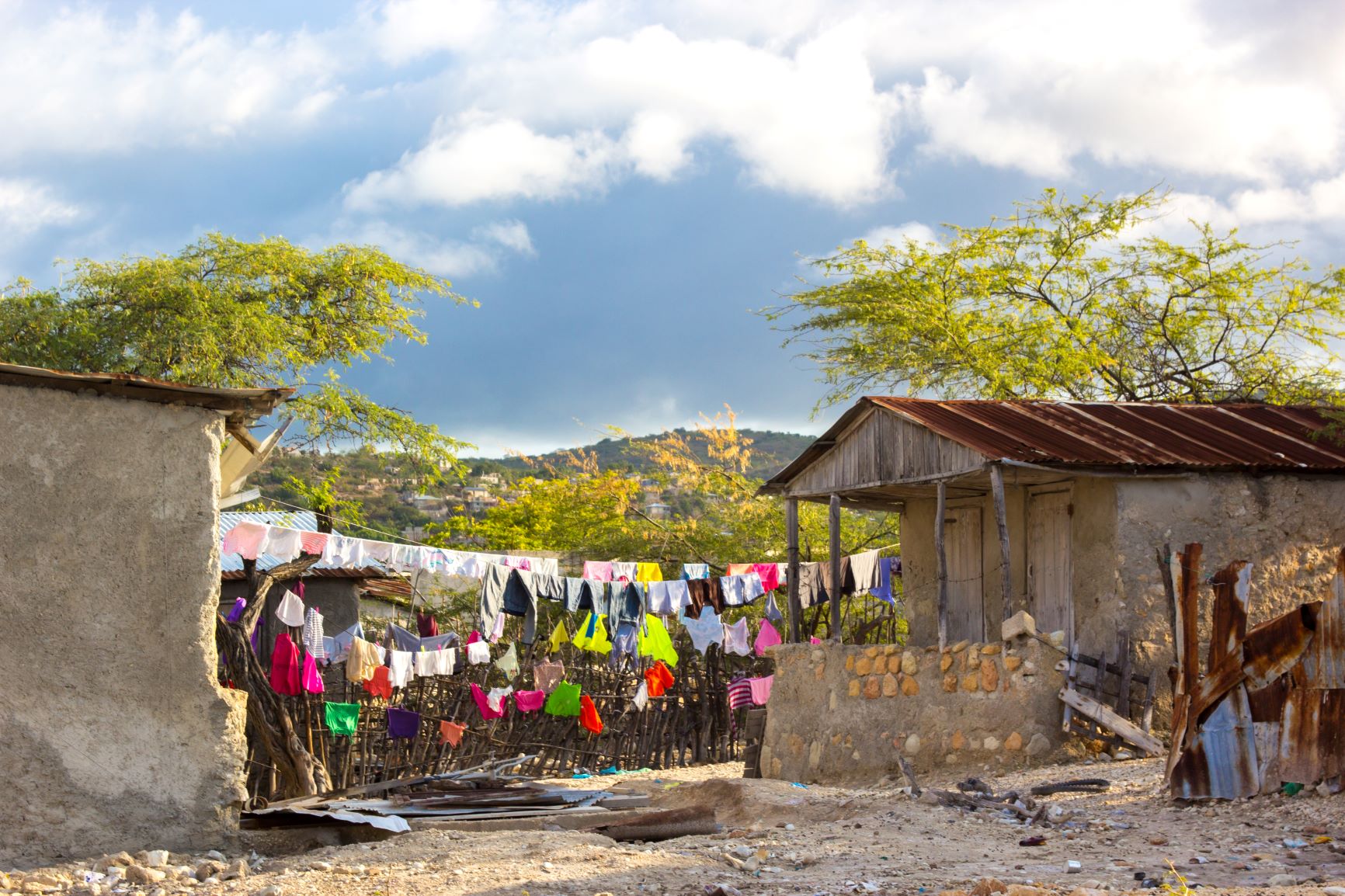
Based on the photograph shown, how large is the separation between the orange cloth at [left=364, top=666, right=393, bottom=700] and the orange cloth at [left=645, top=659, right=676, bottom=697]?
12.5ft

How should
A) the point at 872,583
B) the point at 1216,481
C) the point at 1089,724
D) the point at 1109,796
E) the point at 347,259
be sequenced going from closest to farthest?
the point at 1109,796, the point at 1089,724, the point at 1216,481, the point at 872,583, the point at 347,259

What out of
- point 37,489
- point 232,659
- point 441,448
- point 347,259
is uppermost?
point 347,259

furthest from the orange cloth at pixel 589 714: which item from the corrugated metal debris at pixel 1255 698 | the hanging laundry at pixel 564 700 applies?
the corrugated metal debris at pixel 1255 698

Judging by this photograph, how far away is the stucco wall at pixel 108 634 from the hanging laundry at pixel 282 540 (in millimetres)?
5368

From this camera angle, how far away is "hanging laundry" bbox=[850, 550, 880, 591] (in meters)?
15.6

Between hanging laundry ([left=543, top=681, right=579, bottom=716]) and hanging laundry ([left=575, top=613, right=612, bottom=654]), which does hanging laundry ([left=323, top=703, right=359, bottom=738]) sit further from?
hanging laundry ([left=575, top=613, right=612, bottom=654])

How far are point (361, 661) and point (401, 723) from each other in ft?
3.64

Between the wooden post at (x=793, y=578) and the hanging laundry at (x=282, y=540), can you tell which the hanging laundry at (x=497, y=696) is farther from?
the wooden post at (x=793, y=578)

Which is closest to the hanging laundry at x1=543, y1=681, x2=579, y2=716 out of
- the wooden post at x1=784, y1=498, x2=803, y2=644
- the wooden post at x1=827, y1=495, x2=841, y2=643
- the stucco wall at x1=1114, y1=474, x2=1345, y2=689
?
the wooden post at x1=784, y1=498, x2=803, y2=644

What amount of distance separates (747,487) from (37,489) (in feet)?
64.3

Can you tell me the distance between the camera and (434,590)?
20219mm

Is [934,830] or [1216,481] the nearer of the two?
[934,830]

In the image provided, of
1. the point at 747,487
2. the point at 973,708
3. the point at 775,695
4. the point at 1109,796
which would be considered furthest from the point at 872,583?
the point at 747,487

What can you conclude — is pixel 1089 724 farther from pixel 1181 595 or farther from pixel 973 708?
pixel 1181 595
